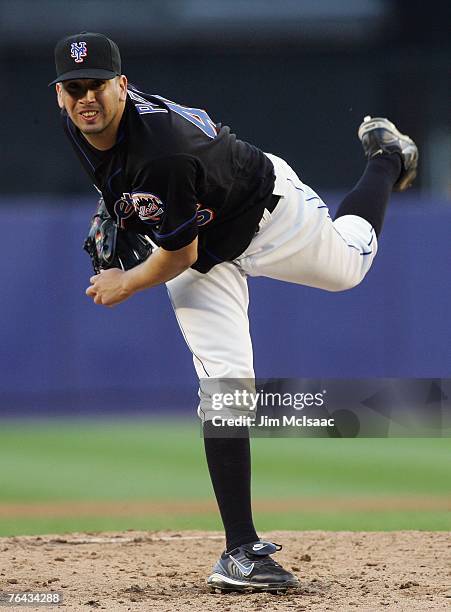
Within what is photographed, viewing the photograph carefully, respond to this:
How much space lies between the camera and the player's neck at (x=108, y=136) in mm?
3033

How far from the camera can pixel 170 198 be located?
3.03 meters

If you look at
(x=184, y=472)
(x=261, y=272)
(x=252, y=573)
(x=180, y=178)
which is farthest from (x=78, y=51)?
(x=184, y=472)

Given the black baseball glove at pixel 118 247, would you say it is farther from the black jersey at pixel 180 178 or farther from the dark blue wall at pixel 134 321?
the dark blue wall at pixel 134 321

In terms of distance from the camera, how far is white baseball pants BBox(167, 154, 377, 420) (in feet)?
10.8

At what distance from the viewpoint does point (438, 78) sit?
11812 mm

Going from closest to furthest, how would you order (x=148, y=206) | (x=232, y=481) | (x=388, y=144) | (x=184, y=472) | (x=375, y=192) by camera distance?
(x=148, y=206)
(x=232, y=481)
(x=375, y=192)
(x=388, y=144)
(x=184, y=472)

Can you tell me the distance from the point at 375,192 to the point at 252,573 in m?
1.41

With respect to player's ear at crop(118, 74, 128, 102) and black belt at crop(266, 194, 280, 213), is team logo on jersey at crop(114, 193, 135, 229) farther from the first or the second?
black belt at crop(266, 194, 280, 213)

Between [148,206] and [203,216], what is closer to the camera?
[148,206]

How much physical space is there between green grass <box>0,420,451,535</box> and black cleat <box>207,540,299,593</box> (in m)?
1.36

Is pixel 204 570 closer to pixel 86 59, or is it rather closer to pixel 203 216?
pixel 203 216

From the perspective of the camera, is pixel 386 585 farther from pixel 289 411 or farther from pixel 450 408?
pixel 450 408

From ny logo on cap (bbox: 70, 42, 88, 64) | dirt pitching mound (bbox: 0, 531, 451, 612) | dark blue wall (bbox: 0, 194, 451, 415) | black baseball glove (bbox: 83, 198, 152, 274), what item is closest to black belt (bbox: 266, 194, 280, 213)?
black baseball glove (bbox: 83, 198, 152, 274)

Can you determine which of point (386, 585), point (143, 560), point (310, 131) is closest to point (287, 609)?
point (386, 585)
